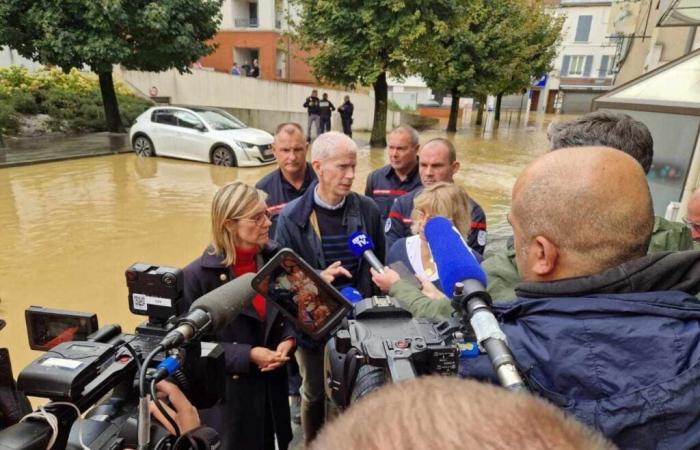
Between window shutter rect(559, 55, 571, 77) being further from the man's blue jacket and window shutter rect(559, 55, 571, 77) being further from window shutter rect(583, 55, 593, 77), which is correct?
the man's blue jacket

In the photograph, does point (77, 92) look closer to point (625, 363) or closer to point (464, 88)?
point (464, 88)

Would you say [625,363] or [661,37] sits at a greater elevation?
[661,37]

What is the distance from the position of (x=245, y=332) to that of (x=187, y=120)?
454 inches

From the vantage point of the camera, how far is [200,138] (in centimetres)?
1245

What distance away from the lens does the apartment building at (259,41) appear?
29391 mm

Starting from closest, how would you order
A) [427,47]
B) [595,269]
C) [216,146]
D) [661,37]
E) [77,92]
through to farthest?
[595,269], [661,37], [216,146], [427,47], [77,92]

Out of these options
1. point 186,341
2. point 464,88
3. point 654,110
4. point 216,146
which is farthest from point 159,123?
point 464,88

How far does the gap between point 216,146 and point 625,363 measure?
12.3 m

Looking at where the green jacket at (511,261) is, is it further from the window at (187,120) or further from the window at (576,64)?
the window at (576,64)

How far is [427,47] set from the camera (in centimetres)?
1541

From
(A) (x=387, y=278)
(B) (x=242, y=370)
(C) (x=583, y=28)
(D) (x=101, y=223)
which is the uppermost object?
(C) (x=583, y=28)

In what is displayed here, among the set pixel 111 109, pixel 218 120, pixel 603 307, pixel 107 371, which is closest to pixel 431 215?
pixel 603 307

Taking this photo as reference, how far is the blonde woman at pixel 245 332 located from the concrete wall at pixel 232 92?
22.6 meters

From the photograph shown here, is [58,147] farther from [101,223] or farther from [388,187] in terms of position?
[388,187]
